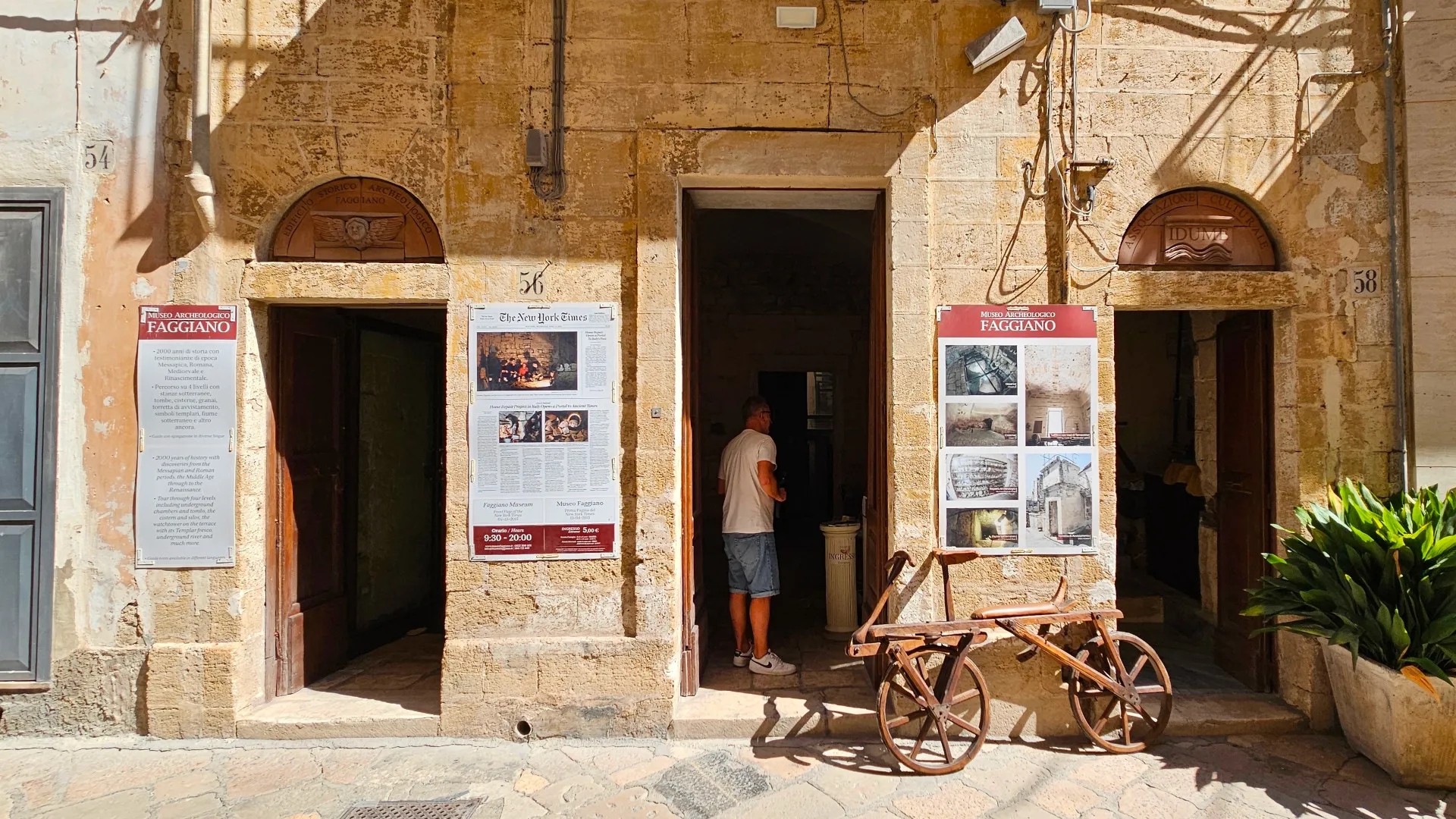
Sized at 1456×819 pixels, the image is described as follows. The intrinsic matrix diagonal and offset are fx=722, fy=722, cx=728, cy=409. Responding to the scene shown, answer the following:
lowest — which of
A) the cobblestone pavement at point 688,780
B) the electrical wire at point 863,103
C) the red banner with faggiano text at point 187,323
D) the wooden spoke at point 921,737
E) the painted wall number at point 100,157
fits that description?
the cobblestone pavement at point 688,780

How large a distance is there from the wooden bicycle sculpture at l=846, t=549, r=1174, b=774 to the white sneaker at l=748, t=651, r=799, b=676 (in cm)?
76

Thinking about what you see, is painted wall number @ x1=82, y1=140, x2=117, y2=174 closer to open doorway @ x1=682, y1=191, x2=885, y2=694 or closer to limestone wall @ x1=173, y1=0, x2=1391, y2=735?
limestone wall @ x1=173, y1=0, x2=1391, y2=735

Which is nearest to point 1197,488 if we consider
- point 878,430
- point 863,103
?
point 878,430

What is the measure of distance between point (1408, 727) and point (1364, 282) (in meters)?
2.32

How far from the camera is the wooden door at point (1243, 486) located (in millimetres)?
4270

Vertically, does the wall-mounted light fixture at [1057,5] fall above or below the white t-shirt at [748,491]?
above

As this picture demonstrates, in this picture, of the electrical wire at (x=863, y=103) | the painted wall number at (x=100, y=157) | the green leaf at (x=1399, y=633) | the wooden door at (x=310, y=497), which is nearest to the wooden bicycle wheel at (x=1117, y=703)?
the green leaf at (x=1399, y=633)

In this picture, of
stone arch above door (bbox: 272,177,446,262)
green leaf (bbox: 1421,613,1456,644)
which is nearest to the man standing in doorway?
stone arch above door (bbox: 272,177,446,262)

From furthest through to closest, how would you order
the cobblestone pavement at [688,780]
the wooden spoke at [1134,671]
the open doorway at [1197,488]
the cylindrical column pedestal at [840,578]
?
1. the cylindrical column pedestal at [840,578]
2. the open doorway at [1197,488]
3. the wooden spoke at [1134,671]
4. the cobblestone pavement at [688,780]

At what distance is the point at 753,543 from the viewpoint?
461 centimetres

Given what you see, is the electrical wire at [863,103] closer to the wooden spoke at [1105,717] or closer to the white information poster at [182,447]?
the wooden spoke at [1105,717]

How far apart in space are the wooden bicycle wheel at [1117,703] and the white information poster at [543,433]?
2578mm

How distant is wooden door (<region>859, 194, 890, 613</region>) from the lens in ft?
13.8

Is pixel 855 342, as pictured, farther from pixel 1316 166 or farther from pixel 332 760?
pixel 332 760
